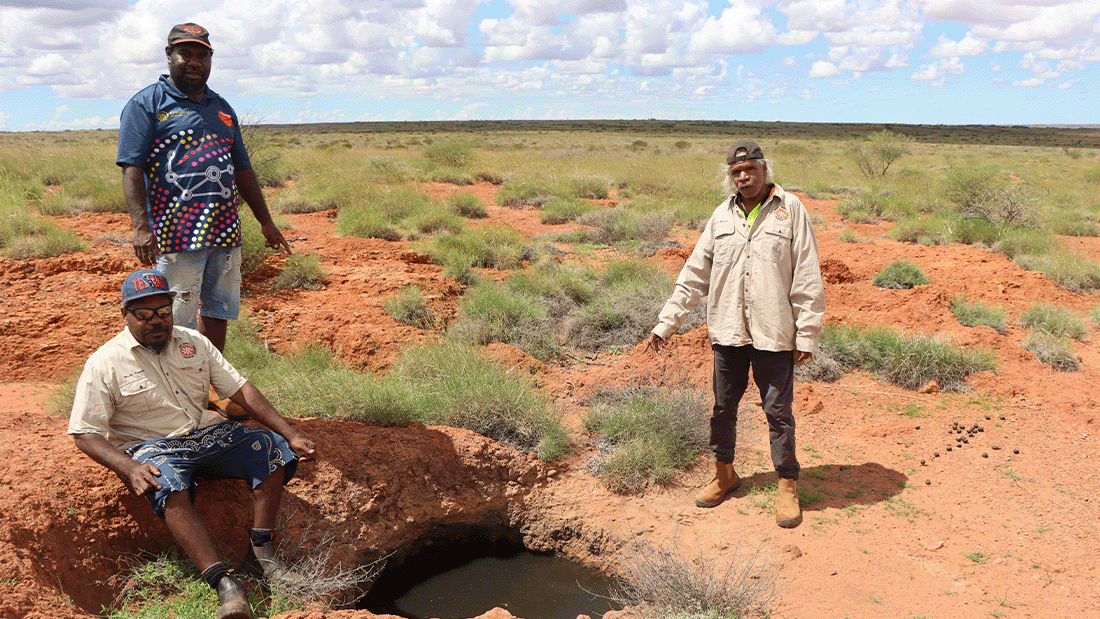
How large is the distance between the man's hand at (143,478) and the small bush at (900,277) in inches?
297

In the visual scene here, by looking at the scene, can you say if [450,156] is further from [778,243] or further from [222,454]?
[222,454]

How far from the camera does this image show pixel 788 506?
3639 mm

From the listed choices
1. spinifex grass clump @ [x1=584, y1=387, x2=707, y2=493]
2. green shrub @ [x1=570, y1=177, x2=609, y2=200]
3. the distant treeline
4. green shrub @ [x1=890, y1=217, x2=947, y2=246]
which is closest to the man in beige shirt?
spinifex grass clump @ [x1=584, y1=387, x2=707, y2=493]

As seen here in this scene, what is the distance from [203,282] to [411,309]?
2.90 meters

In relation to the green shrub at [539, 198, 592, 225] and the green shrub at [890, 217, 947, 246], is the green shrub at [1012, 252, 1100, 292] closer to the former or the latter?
the green shrub at [890, 217, 947, 246]

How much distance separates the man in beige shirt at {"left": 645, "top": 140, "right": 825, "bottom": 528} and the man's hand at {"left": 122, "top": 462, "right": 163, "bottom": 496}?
7.68 feet

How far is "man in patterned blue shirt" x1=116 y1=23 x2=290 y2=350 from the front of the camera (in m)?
2.97

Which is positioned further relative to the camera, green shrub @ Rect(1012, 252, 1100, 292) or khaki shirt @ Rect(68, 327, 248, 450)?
green shrub @ Rect(1012, 252, 1100, 292)

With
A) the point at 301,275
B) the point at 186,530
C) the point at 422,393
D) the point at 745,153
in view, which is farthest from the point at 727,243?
the point at 301,275

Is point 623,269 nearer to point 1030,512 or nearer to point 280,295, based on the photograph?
point 280,295

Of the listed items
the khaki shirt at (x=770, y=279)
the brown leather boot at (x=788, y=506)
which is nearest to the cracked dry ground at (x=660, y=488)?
the brown leather boot at (x=788, y=506)

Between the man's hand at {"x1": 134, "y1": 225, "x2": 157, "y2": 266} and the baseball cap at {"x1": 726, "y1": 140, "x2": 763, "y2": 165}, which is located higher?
the baseball cap at {"x1": 726, "y1": 140, "x2": 763, "y2": 165}

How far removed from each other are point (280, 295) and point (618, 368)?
3.40 m

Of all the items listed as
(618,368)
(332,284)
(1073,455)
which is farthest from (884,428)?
(332,284)
